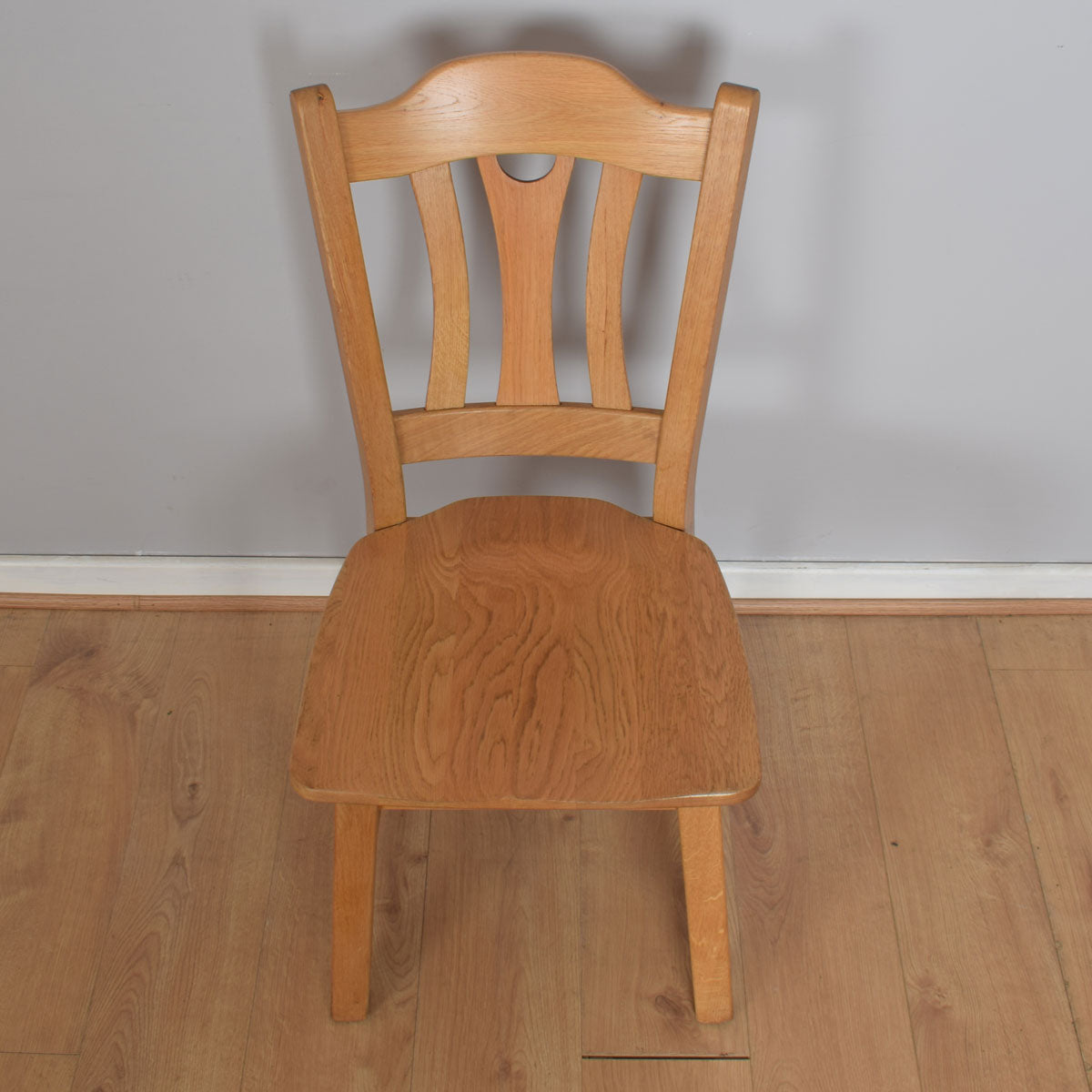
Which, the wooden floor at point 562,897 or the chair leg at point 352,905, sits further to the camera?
the wooden floor at point 562,897

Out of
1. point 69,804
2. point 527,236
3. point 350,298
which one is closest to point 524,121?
point 527,236

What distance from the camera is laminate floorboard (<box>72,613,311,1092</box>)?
1302mm

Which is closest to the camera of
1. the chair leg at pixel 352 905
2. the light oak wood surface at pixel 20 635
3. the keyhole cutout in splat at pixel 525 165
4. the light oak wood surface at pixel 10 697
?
the chair leg at pixel 352 905

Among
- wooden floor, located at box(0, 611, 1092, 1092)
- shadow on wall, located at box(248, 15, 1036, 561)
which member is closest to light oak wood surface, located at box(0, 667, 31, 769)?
wooden floor, located at box(0, 611, 1092, 1092)

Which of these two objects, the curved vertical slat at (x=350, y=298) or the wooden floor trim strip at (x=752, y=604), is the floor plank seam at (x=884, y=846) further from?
the curved vertical slat at (x=350, y=298)

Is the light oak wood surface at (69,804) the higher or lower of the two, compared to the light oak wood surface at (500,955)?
higher

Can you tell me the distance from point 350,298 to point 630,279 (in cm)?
38

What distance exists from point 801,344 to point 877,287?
0.11m

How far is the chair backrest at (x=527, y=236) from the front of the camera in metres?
1.08

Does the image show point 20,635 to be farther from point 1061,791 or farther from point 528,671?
point 1061,791

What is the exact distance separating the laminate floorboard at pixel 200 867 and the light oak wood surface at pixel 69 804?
0.09 ft

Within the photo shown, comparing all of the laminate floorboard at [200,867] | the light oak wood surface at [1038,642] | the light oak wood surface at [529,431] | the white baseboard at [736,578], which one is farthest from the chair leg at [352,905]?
the light oak wood surface at [1038,642]

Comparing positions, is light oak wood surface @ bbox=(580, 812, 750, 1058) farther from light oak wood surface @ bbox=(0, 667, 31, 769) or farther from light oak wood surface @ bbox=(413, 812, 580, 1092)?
light oak wood surface @ bbox=(0, 667, 31, 769)

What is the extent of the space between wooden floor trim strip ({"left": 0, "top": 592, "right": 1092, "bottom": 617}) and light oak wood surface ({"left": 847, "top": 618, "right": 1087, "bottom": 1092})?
0.07 ft
